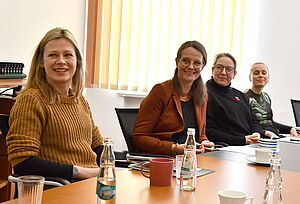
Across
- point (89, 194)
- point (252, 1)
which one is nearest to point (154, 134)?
point (89, 194)

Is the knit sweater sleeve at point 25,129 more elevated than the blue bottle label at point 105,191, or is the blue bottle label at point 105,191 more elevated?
the knit sweater sleeve at point 25,129

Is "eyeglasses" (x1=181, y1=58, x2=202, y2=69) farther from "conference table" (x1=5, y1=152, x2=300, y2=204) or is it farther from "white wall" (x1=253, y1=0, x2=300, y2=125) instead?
"white wall" (x1=253, y1=0, x2=300, y2=125)

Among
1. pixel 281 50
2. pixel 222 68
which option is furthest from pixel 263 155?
pixel 281 50

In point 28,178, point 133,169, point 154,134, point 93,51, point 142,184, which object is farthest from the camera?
point 93,51

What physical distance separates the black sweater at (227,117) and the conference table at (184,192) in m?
1.41

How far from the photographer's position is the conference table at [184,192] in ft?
4.50

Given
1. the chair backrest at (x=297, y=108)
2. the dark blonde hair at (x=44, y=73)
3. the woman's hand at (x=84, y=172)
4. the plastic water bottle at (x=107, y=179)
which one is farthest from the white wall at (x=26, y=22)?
the plastic water bottle at (x=107, y=179)

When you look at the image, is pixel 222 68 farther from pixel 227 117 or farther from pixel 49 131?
pixel 49 131

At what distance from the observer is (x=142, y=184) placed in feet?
5.18

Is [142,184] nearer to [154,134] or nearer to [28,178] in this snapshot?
[28,178]

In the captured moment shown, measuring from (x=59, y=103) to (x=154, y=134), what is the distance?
935mm

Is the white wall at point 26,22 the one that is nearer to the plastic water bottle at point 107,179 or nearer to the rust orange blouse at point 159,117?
the rust orange blouse at point 159,117

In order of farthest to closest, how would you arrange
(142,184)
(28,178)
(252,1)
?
1. (252,1)
2. (142,184)
3. (28,178)

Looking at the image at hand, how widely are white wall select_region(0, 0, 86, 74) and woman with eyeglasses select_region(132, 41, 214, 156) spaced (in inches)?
76.8
